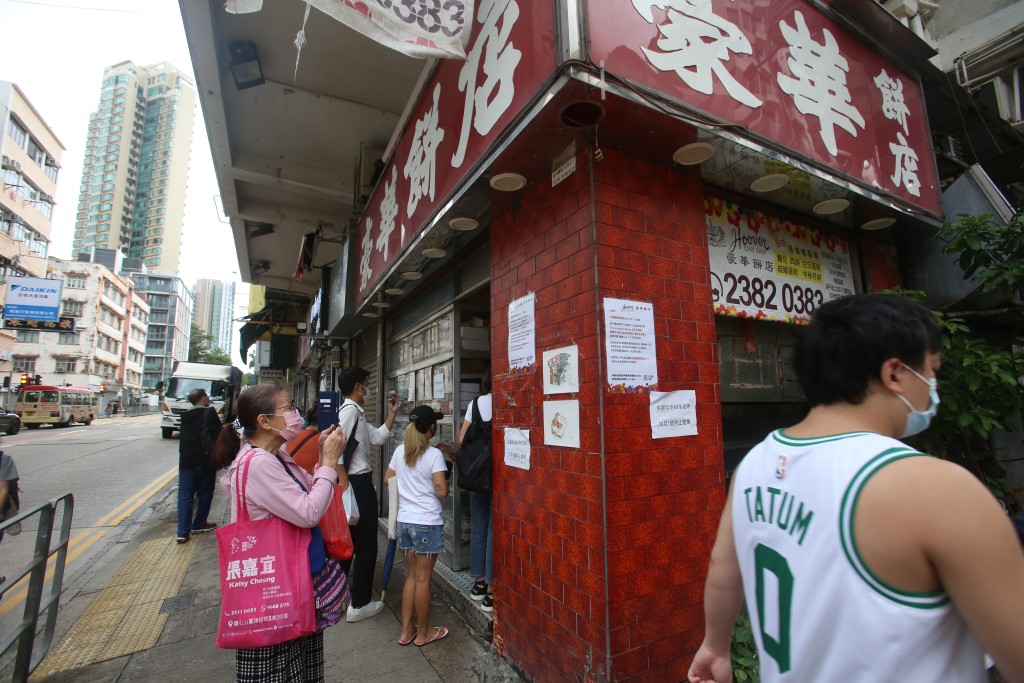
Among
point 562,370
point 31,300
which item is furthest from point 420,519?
point 31,300

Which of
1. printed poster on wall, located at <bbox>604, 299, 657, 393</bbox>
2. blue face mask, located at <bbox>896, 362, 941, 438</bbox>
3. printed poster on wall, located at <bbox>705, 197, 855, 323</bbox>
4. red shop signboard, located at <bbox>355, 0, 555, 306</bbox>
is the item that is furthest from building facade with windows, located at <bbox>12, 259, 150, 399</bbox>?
blue face mask, located at <bbox>896, 362, 941, 438</bbox>

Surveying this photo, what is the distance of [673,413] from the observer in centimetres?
272

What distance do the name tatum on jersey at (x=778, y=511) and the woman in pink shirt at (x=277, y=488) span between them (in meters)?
1.81

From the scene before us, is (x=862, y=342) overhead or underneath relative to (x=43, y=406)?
underneath

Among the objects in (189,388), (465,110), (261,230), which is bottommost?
(189,388)

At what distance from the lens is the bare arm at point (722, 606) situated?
1393 mm

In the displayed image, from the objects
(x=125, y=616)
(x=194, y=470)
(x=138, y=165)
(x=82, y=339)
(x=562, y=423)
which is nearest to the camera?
(x=562, y=423)

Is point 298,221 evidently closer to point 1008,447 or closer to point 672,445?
point 672,445

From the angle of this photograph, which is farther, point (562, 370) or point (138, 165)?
point (138, 165)

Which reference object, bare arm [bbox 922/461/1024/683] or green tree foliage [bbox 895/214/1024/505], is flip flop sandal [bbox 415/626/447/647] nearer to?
bare arm [bbox 922/461/1024/683]

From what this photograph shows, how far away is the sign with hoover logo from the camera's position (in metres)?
25.4

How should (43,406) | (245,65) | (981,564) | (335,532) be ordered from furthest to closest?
(43,406) → (245,65) → (335,532) → (981,564)

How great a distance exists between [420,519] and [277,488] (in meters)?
1.67

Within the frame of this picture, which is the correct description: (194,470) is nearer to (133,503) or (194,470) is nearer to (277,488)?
(133,503)
